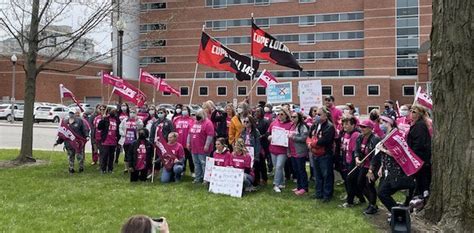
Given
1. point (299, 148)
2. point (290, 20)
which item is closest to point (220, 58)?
point (299, 148)

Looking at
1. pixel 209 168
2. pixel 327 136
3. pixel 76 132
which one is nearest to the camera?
pixel 327 136

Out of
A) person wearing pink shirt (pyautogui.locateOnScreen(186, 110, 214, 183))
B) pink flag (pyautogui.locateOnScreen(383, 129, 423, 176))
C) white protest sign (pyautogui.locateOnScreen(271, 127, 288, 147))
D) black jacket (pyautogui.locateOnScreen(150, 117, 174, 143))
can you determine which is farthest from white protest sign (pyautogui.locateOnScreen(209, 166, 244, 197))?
pink flag (pyautogui.locateOnScreen(383, 129, 423, 176))

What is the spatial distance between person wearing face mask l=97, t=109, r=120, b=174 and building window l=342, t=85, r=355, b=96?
63687mm

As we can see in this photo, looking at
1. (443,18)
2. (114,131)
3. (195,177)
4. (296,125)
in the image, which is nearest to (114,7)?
(114,131)

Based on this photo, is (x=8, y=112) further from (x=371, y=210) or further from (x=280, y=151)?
(x=371, y=210)

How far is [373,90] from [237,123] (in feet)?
212

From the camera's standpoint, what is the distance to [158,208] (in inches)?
361

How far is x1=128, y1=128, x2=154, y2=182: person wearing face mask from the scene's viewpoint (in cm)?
1249

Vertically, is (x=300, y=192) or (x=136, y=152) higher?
(x=136, y=152)

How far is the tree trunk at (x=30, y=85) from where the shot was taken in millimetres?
15695

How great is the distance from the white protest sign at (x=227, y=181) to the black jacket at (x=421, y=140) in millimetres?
3809

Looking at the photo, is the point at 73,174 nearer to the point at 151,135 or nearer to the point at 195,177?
the point at 151,135

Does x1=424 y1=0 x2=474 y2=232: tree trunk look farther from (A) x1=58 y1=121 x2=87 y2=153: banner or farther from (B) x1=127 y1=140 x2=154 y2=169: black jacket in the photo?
(A) x1=58 y1=121 x2=87 y2=153: banner

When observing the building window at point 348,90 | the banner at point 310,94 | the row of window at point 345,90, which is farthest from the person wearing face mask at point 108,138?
the building window at point 348,90
